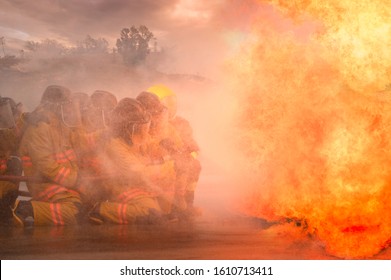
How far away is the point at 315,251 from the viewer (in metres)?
4.58

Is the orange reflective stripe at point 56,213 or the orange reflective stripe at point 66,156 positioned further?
the orange reflective stripe at point 66,156

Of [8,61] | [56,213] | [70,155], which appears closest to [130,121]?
[70,155]

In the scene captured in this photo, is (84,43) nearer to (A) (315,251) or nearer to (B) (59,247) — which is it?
(B) (59,247)

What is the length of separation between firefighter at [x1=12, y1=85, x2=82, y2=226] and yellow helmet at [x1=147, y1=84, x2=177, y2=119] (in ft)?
4.19

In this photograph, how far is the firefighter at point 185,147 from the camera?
607 centimetres

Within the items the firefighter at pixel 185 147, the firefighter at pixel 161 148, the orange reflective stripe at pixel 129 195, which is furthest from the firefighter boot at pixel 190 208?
the orange reflective stripe at pixel 129 195

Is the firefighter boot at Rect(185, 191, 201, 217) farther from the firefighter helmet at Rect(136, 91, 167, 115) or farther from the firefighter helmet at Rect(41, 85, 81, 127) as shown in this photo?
the firefighter helmet at Rect(41, 85, 81, 127)

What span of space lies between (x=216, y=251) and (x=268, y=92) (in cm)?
264

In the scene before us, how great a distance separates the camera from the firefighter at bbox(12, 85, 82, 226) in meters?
5.43

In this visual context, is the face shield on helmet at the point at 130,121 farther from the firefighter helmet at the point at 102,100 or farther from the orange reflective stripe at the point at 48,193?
the orange reflective stripe at the point at 48,193

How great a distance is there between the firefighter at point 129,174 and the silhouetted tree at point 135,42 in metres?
1.03

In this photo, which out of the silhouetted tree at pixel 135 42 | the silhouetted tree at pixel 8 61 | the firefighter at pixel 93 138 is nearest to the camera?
the firefighter at pixel 93 138

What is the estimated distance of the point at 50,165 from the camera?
17.8ft
